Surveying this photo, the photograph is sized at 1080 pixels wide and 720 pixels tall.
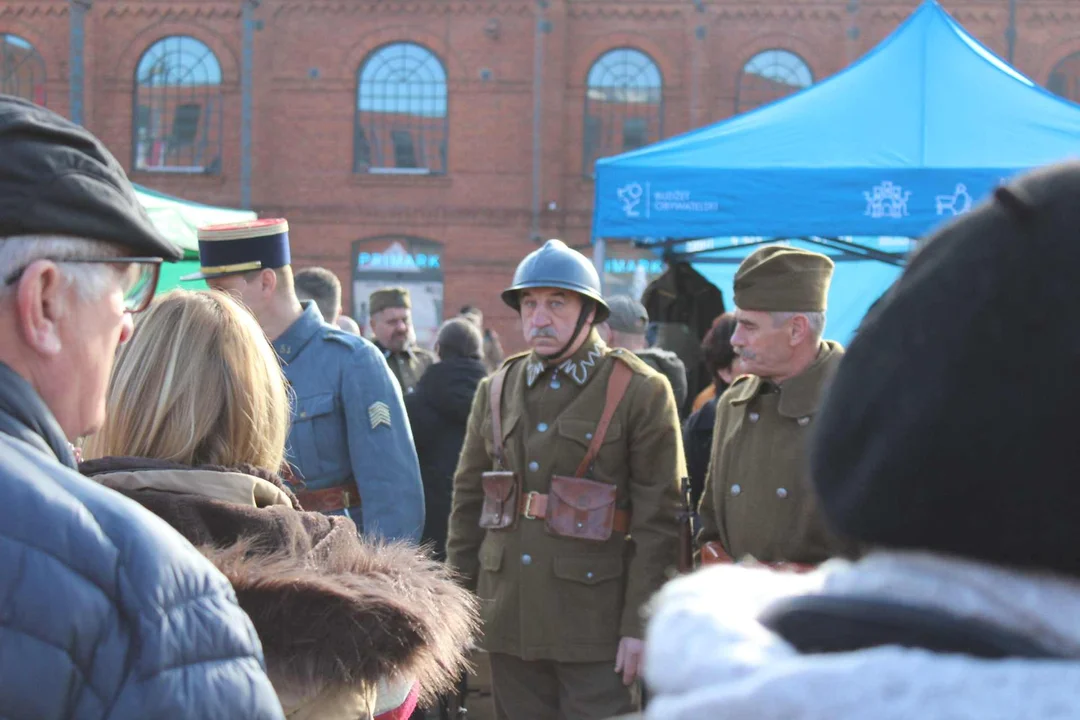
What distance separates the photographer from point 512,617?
14.3ft

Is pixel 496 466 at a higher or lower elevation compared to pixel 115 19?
lower

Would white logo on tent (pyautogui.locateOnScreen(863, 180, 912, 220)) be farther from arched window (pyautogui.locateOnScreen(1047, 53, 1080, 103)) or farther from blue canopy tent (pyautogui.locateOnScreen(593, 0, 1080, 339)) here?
arched window (pyautogui.locateOnScreen(1047, 53, 1080, 103))

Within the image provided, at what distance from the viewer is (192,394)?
2.37m

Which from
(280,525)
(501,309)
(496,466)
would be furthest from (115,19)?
(280,525)

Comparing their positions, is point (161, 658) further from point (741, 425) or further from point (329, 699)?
point (741, 425)

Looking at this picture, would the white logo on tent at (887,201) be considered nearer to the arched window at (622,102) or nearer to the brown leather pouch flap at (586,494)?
the brown leather pouch flap at (586,494)

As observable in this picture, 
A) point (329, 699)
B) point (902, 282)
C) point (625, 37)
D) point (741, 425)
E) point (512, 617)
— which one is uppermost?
point (625, 37)

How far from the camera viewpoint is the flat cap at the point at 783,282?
404 centimetres

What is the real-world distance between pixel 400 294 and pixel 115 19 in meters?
20.5

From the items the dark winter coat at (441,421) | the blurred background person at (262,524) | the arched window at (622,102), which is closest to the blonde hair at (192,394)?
the blurred background person at (262,524)

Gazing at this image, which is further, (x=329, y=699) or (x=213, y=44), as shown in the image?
(x=213, y=44)

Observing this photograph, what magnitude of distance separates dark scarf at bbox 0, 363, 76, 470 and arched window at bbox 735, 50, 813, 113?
24.3 metres

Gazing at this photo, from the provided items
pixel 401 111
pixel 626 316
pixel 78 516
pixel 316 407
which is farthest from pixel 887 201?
pixel 401 111

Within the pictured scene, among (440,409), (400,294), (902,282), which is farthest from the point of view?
(400,294)
